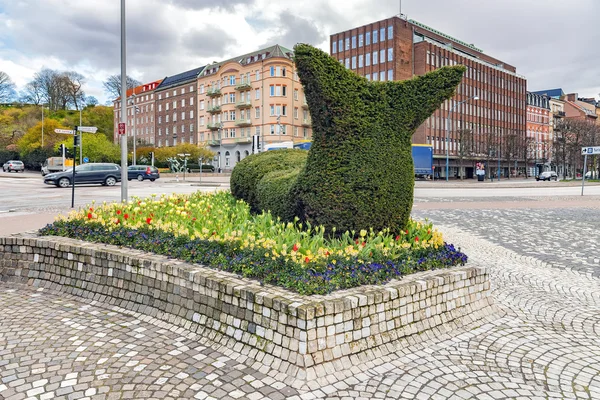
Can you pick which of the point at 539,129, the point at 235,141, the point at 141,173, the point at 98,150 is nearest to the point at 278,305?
the point at 141,173

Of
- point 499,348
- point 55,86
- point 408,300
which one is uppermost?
point 55,86

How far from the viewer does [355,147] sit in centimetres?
580

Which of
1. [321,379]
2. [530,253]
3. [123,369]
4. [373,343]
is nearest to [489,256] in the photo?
[530,253]

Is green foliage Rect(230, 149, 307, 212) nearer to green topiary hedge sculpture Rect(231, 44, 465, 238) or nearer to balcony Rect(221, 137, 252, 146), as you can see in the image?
green topiary hedge sculpture Rect(231, 44, 465, 238)

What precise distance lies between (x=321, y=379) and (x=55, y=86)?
111232 mm

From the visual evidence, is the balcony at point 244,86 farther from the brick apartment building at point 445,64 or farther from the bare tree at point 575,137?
the bare tree at point 575,137

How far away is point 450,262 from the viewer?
5.62m

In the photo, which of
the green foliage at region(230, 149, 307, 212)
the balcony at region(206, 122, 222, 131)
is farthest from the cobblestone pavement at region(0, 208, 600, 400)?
the balcony at region(206, 122, 222, 131)

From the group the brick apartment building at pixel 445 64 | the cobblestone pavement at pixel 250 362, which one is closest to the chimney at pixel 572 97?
the brick apartment building at pixel 445 64

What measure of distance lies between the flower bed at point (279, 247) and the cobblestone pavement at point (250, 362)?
2.67ft

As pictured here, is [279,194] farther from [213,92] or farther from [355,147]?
[213,92]

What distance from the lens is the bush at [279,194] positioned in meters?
6.46

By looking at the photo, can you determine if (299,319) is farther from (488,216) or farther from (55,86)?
(55,86)

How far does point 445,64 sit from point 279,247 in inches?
3342
